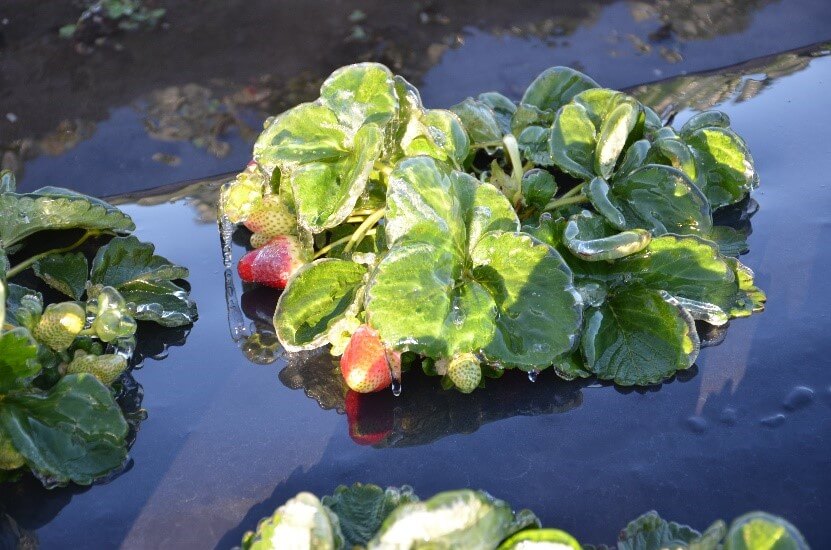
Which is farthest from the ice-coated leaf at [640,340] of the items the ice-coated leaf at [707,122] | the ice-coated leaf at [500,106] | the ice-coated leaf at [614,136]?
the ice-coated leaf at [500,106]

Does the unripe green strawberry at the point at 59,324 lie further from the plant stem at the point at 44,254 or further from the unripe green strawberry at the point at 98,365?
the plant stem at the point at 44,254

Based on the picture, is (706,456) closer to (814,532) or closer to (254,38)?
(814,532)

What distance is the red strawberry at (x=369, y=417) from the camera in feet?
4.01

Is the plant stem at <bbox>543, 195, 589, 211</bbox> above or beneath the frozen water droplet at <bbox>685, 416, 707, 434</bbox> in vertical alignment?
above

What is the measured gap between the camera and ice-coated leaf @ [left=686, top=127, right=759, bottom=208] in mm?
1542

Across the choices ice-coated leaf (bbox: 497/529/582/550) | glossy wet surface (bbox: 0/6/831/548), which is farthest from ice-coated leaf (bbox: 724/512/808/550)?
glossy wet surface (bbox: 0/6/831/548)

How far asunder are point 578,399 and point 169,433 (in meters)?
0.57

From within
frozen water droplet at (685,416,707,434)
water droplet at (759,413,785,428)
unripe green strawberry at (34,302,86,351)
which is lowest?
frozen water droplet at (685,416,707,434)

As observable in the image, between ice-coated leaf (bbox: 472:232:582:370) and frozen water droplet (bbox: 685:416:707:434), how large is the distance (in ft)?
0.65

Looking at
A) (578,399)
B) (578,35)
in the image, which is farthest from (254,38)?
(578,399)

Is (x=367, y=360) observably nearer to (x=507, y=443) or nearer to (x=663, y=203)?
(x=507, y=443)

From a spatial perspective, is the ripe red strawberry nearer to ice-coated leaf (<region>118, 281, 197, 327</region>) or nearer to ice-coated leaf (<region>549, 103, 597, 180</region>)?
ice-coated leaf (<region>118, 281, 197, 327</region>)

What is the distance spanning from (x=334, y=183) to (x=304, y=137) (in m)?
0.09

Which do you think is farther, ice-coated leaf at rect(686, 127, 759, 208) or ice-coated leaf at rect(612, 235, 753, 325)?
ice-coated leaf at rect(686, 127, 759, 208)
